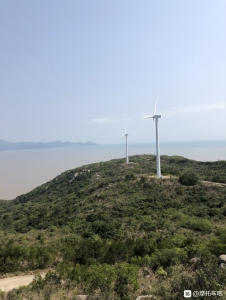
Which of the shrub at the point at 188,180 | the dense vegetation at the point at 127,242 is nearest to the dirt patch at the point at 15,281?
the dense vegetation at the point at 127,242

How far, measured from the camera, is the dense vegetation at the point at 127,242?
7648 mm

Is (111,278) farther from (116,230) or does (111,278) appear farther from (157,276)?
(116,230)

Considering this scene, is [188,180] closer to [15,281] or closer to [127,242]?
[127,242]

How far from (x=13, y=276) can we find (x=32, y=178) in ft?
249

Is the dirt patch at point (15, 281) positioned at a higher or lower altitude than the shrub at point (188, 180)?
lower

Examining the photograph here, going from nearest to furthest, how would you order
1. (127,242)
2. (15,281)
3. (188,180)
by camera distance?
(15,281) → (127,242) → (188,180)

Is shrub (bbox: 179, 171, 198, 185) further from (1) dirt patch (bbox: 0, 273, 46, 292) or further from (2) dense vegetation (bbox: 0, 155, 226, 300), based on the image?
(1) dirt patch (bbox: 0, 273, 46, 292)

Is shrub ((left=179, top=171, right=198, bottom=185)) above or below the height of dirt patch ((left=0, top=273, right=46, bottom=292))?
above

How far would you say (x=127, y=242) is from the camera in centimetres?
1272

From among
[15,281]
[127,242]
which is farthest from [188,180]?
[15,281]

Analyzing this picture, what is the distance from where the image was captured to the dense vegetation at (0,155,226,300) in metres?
7.65

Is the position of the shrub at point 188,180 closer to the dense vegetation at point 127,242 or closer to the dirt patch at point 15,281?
the dense vegetation at point 127,242

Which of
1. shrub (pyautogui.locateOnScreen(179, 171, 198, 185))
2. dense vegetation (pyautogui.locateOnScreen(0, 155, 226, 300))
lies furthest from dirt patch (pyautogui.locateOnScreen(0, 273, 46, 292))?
shrub (pyautogui.locateOnScreen(179, 171, 198, 185))

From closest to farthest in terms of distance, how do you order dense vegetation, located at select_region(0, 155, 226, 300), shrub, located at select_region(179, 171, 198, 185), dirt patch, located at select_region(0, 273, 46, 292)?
dense vegetation, located at select_region(0, 155, 226, 300)
dirt patch, located at select_region(0, 273, 46, 292)
shrub, located at select_region(179, 171, 198, 185)
